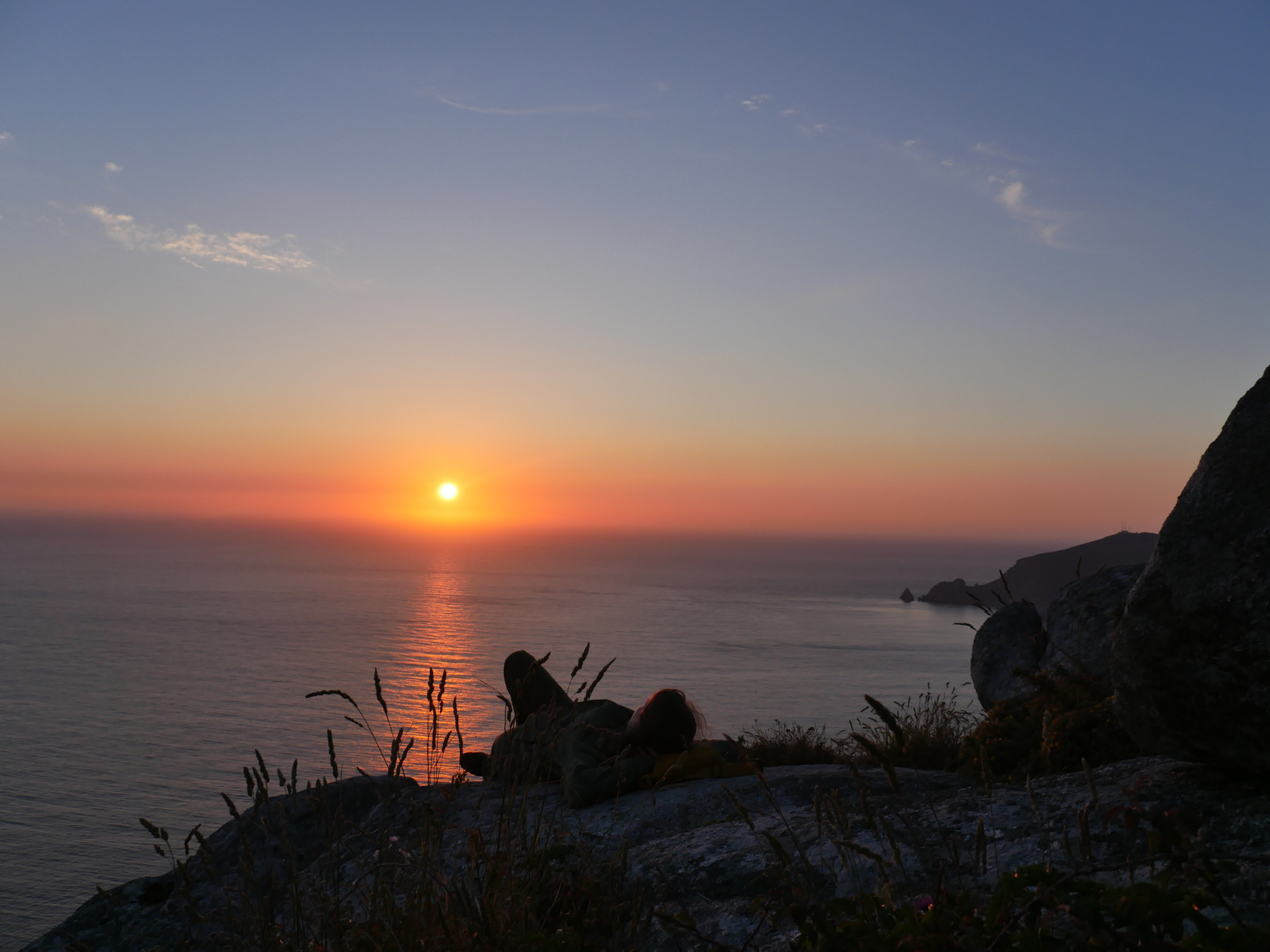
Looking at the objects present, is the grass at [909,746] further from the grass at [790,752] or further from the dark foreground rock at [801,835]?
the dark foreground rock at [801,835]

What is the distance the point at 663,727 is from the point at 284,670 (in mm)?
71621

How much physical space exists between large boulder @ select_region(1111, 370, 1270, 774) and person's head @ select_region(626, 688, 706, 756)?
14.9 ft

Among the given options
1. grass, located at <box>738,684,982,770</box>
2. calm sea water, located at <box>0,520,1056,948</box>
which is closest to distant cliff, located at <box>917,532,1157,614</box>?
calm sea water, located at <box>0,520,1056,948</box>

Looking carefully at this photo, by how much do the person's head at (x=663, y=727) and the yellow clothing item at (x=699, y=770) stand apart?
0.45 m

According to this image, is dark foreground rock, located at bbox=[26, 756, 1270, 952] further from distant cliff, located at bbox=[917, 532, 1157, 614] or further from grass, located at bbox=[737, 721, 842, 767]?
distant cliff, located at bbox=[917, 532, 1157, 614]

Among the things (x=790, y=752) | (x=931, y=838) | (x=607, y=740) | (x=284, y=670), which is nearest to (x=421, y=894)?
(x=931, y=838)

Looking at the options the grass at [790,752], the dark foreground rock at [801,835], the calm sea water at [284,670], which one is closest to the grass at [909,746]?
the grass at [790,752]

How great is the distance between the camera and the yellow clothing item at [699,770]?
7262mm

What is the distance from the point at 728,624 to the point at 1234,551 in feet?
318

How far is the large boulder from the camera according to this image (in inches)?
145

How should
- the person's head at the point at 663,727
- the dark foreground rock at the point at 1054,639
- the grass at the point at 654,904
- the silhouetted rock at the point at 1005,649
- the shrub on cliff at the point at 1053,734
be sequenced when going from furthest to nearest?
the silhouetted rock at the point at 1005,649 < the person's head at the point at 663,727 < the dark foreground rock at the point at 1054,639 < the shrub on cliff at the point at 1053,734 < the grass at the point at 654,904

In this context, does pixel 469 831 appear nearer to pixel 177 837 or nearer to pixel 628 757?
pixel 628 757

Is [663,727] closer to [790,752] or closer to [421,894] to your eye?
[790,752]

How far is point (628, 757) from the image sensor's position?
7.62 m
